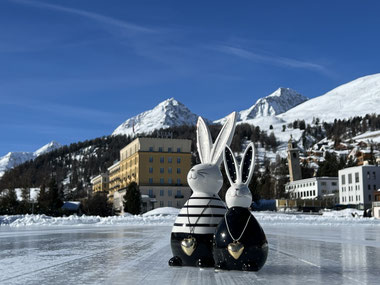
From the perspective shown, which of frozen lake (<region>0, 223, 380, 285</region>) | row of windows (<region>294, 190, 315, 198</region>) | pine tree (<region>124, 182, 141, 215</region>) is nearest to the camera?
frozen lake (<region>0, 223, 380, 285</region>)

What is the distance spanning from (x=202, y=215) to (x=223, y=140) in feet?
5.14

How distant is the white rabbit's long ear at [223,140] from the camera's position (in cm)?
901

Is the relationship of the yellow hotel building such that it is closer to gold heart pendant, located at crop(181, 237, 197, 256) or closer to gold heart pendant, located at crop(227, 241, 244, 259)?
gold heart pendant, located at crop(181, 237, 197, 256)

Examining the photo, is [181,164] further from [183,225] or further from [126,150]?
[183,225]

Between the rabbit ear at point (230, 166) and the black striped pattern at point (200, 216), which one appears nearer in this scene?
the black striped pattern at point (200, 216)

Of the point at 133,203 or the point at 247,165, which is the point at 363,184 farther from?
the point at 247,165

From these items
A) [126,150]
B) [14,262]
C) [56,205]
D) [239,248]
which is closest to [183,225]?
[239,248]

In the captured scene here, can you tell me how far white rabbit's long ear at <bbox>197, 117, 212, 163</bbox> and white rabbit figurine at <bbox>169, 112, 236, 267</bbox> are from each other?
0.03 metres

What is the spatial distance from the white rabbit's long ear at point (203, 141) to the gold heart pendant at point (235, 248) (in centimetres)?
202

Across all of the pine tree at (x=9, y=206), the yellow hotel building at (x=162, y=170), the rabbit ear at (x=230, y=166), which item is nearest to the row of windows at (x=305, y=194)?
the yellow hotel building at (x=162, y=170)

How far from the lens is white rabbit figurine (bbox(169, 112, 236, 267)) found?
8312 mm

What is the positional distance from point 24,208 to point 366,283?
60.1 meters

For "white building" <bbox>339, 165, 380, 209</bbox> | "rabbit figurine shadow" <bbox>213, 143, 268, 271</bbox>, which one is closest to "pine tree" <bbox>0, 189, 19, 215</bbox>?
"rabbit figurine shadow" <bbox>213, 143, 268, 271</bbox>

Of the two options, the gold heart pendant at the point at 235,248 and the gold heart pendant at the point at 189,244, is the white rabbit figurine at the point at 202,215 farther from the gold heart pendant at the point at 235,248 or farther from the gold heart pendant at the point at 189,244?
the gold heart pendant at the point at 235,248
